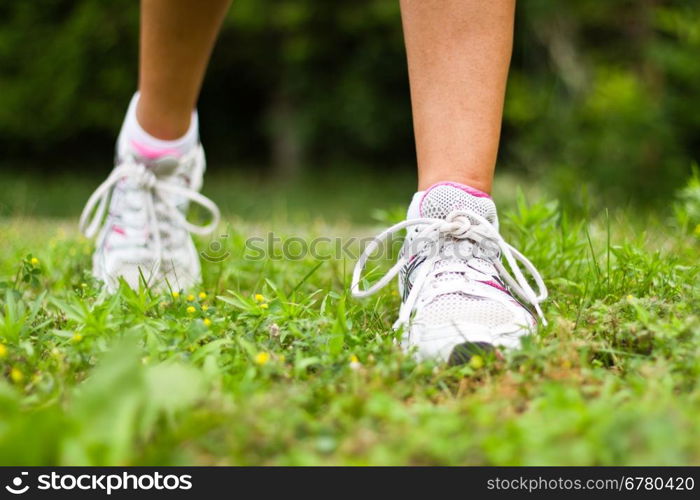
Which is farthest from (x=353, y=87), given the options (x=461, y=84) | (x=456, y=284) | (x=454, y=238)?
(x=456, y=284)

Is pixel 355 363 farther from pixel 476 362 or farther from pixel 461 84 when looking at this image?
pixel 461 84

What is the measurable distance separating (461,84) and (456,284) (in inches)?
15.6

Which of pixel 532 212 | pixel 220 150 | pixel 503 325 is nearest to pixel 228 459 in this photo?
pixel 503 325

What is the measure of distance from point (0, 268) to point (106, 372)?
1.22m

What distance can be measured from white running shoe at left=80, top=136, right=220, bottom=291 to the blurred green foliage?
2170 millimetres

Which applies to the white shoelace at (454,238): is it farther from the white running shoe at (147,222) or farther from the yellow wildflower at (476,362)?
the white running shoe at (147,222)

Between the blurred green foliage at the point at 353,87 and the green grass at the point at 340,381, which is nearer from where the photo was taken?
the green grass at the point at 340,381

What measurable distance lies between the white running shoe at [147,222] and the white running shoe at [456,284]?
1.96ft

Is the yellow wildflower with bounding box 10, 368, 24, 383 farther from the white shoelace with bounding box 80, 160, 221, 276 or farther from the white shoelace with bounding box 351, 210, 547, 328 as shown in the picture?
the white shoelace with bounding box 80, 160, 221, 276

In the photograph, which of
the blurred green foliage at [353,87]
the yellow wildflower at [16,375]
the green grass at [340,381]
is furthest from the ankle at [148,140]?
the blurred green foliage at [353,87]

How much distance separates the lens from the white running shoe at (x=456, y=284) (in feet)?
3.87

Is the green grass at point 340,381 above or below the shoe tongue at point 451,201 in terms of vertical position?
below
